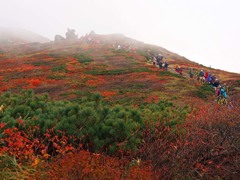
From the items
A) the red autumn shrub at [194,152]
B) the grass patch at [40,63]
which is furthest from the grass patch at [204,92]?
the grass patch at [40,63]

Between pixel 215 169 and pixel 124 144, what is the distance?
292cm

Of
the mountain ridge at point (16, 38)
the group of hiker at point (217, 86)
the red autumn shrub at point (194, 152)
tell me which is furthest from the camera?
the mountain ridge at point (16, 38)

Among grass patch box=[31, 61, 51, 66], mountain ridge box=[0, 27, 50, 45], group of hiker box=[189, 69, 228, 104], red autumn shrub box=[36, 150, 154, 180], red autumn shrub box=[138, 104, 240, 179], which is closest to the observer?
red autumn shrub box=[36, 150, 154, 180]

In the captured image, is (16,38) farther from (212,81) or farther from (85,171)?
(85,171)

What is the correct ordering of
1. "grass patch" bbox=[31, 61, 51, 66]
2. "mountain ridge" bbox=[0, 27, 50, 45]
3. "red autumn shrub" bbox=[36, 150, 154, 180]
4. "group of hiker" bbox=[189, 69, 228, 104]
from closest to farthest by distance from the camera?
"red autumn shrub" bbox=[36, 150, 154, 180] < "group of hiker" bbox=[189, 69, 228, 104] < "grass patch" bbox=[31, 61, 51, 66] < "mountain ridge" bbox=[0, 27, 50, 45]

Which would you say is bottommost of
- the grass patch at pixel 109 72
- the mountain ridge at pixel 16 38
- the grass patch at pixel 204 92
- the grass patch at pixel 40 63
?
the mountain ridge at pixel 16 38

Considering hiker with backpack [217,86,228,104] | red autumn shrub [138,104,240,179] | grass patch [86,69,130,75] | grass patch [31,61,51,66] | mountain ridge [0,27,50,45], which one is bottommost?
mountain ridge [0,27,50,45]

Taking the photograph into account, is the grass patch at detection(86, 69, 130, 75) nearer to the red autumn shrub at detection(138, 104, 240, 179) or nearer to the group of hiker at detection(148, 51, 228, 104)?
the group of hiker at detection(148, 51, 228, 104)

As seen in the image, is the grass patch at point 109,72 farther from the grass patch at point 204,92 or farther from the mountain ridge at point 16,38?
the mountain ridge at point 16,38

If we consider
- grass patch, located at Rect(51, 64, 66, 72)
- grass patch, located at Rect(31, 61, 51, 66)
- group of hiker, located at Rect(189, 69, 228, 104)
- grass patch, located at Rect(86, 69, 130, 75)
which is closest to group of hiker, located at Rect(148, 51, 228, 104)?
group of hiker, located at Rect(189, 69, 228, 104)

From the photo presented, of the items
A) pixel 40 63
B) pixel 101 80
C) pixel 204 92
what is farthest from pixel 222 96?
pixel 40 63

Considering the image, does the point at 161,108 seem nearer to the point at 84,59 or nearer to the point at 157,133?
the point at 157,133

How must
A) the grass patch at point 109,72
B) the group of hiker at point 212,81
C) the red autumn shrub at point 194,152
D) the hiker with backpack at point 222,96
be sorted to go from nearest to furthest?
the red autumn shrub at point 194,152 → the hiker with backpack at point 222,96 → the group of hiker at point 212,81 → the grass patch at point 109,72

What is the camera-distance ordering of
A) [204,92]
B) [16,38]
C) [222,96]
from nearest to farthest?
1. [222,96]
2. [204,92]
3. [16,38]
